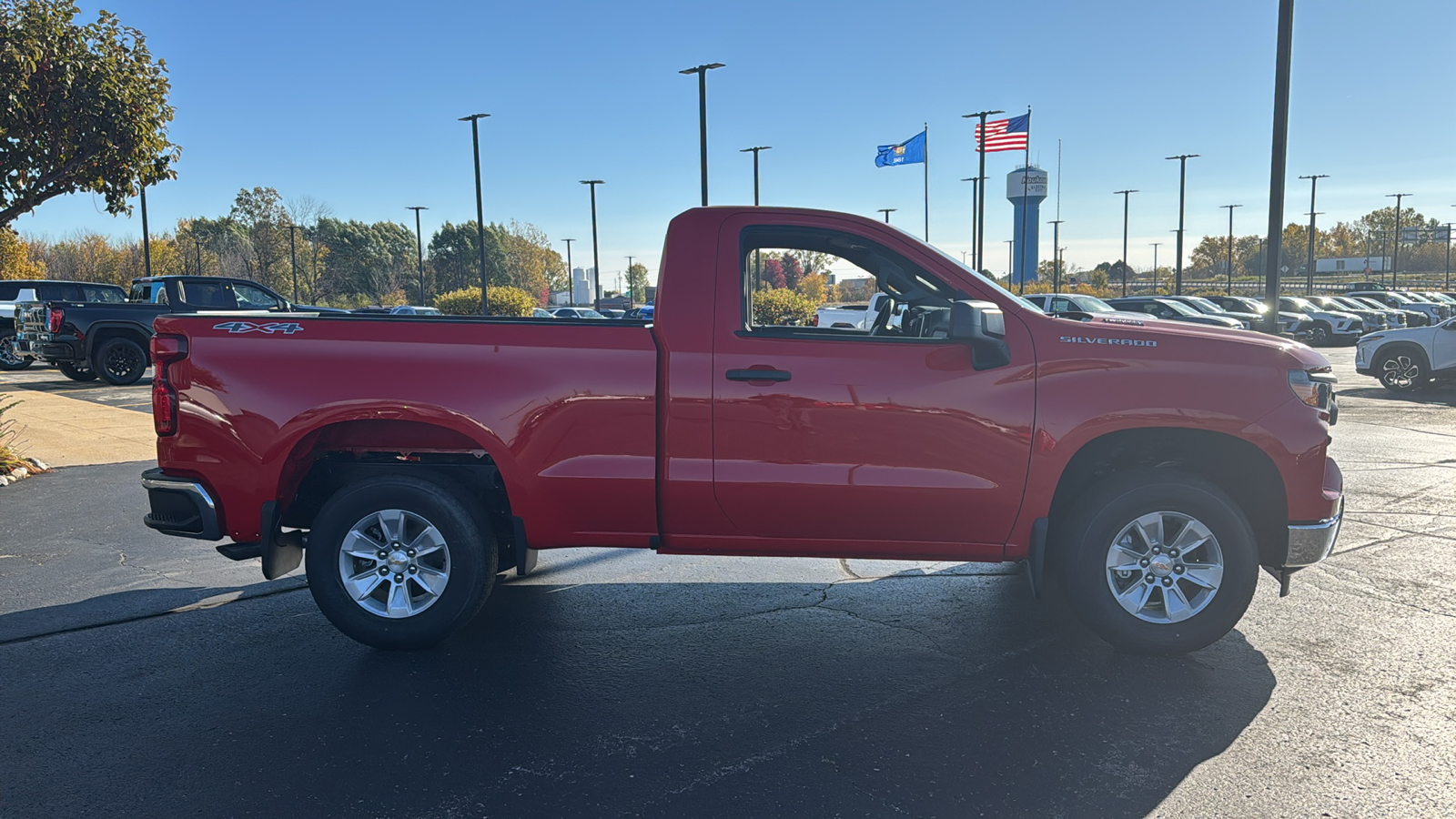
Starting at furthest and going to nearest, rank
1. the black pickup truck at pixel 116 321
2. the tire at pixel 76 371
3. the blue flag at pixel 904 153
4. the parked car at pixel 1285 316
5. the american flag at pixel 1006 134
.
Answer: the blue flag at pixel 904 153 < the american flag at pixel 1006 134 < the parked car at pixel 1285 316 < the tire at pixel 76 371 < the black pickup truck at pixel 116 321

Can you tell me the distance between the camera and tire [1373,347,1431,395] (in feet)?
52.6

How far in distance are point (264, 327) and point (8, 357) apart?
21.8 m

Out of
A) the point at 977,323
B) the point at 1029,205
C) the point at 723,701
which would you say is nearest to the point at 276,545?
the point at 723,701

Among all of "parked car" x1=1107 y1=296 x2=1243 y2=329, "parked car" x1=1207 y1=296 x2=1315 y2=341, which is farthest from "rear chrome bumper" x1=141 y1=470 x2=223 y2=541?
"parked car" x1=1207 y1=296 x2=1315 y2=341

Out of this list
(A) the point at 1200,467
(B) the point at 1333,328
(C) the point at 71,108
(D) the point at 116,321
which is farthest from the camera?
(B) the point at 1333,328

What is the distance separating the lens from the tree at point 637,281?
4675 inches

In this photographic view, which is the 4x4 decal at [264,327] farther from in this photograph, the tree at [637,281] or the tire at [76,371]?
the tree at [637,281]

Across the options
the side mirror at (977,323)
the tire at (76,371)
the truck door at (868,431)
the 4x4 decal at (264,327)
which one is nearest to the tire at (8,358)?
the tire at (76,371)

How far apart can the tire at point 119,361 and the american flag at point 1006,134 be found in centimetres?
2812

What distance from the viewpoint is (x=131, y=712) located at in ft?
12.9

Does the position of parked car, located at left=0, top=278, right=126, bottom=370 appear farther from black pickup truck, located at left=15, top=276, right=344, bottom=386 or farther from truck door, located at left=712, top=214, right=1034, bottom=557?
truck door, located at left=712, top=214, right=1034, bottom=557

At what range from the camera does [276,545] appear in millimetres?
4676

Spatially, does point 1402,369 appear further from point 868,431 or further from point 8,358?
point 8,358

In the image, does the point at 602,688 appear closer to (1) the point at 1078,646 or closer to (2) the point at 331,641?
(2) the point at 331,641
